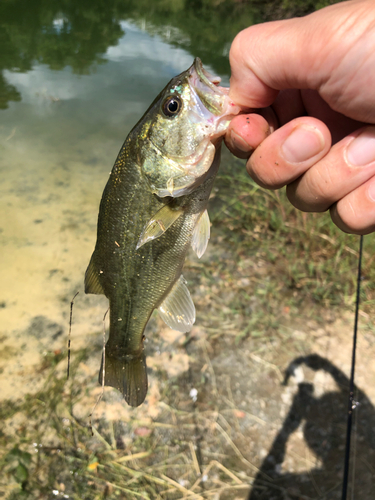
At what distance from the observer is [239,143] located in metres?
1.57

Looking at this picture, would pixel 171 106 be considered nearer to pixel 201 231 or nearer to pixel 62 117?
pixel 201 231

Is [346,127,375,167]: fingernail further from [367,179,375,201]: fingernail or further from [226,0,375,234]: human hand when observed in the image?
[367,179,375,201]: fingernail

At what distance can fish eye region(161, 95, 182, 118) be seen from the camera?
1598 mm

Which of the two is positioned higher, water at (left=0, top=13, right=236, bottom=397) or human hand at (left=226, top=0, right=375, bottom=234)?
human hand at (left=226, top=0, right=375, bottom=234)

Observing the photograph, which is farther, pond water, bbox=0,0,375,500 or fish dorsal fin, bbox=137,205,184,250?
pond water, bbox=0,0,375,500

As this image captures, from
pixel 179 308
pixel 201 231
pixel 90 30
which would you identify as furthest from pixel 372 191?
pixel 90 30

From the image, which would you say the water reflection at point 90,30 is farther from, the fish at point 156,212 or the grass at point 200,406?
the fish at point 156,212

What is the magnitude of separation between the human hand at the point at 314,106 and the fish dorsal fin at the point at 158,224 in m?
0.46

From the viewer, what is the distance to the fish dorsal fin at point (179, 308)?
2006 mm

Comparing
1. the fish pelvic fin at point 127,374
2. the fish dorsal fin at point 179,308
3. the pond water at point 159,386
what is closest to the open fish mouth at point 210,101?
the fish dorsal fin at point 179,308

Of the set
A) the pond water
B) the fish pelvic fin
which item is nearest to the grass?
the pond water

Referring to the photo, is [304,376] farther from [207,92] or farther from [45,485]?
[207,92]

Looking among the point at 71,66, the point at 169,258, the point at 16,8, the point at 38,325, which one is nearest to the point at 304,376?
the point at 169,258

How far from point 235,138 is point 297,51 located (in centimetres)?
41
